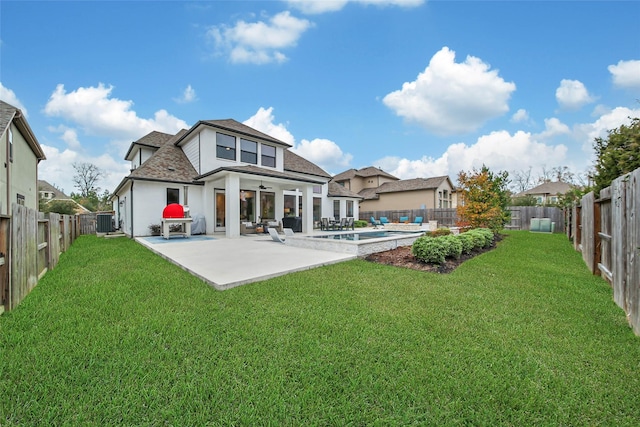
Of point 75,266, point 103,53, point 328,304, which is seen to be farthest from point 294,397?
point 103,53

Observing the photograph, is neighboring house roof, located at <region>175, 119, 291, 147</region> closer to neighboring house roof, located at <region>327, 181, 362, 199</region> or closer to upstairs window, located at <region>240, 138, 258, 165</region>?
upstairs window, located at <region>240, 138, 258, 165</region>

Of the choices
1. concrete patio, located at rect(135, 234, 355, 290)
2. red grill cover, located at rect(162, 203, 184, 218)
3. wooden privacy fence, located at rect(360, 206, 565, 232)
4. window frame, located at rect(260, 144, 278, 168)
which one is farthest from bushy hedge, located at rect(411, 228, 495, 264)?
wooden privacy fence, located at rect(360, 206, 565, 232)

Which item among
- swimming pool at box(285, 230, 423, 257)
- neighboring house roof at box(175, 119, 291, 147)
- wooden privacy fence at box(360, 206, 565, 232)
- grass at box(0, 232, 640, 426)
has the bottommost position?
grass at box(0, 232, 640, 426)

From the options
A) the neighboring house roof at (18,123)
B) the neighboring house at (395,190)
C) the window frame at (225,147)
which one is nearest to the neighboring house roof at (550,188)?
the neighboring house at (395,190)

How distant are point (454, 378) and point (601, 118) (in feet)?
69.2

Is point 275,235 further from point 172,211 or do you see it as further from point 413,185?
point 413,185

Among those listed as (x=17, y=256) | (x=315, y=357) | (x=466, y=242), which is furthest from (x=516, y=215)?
(x=17, y=256)

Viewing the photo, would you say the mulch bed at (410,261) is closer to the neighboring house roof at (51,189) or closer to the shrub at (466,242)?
the shrub at (466,242)

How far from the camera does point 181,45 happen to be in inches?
495

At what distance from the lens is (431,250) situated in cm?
680

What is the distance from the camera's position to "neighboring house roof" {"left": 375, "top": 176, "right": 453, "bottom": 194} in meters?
31.2

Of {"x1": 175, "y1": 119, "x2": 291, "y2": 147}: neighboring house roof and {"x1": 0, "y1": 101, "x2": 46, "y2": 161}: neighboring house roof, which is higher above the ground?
{"x1": 175, "y1": 119, "x2": 291, "y2": 147}: neighboring house roof

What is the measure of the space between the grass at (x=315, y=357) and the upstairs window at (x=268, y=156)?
13.3 meters

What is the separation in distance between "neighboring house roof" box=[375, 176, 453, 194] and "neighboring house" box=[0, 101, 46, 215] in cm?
3010
